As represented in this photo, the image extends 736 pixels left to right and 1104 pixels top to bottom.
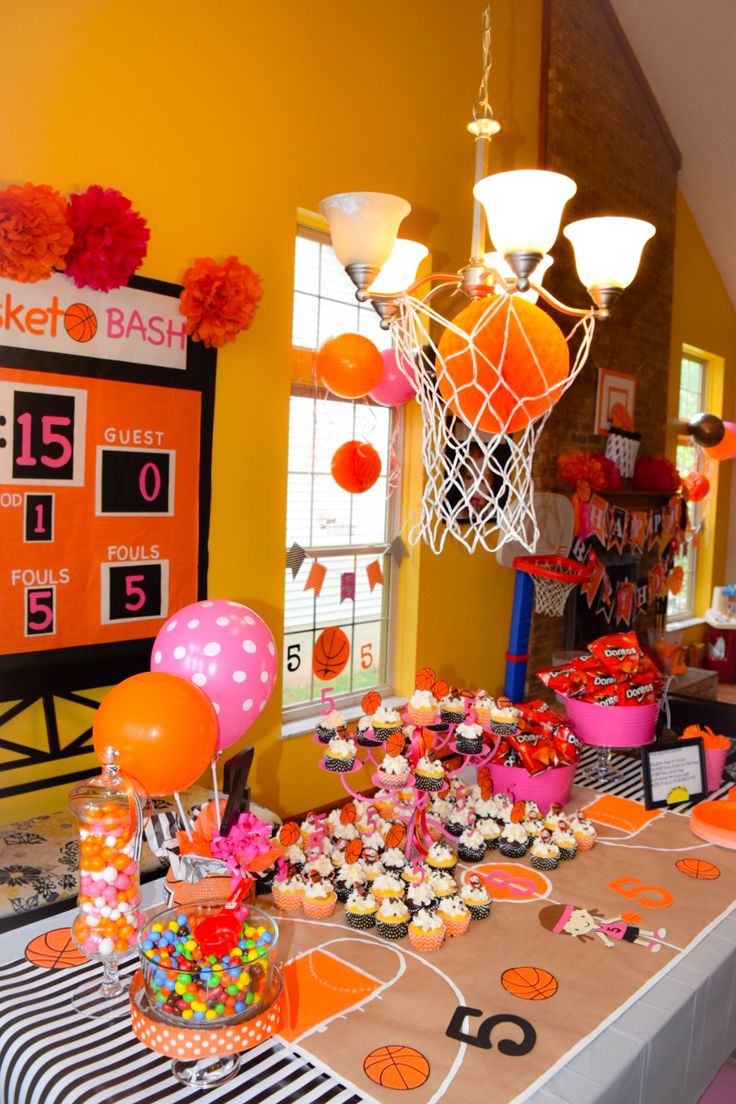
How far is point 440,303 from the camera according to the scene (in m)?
4.28

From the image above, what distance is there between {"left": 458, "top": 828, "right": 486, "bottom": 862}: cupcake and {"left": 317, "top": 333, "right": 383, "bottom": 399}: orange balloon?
2001 mm

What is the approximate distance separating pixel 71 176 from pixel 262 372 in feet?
3.19

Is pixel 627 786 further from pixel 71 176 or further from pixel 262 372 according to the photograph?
pixel 71 176

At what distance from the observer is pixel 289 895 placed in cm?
168

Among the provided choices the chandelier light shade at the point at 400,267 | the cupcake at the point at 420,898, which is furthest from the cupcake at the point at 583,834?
the chandelier light shade at the point at 400,267

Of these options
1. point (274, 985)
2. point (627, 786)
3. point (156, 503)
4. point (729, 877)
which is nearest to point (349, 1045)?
point (274, 985)

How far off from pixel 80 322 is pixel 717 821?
7.49 ft

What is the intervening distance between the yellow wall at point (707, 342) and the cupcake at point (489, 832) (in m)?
5.38

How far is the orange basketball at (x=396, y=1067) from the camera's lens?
1.21 m

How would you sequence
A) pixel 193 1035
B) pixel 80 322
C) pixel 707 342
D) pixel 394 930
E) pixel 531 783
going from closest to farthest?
pixel 193 1035, pixel 394 930, pixel 531 783, pixel 80 322, pixel 707 342

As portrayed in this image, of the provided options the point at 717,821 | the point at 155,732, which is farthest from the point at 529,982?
the point at 717,821

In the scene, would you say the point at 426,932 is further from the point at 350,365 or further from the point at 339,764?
the point at 350,365

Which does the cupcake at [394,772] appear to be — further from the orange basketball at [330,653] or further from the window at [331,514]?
the orange basketball at [330,653]

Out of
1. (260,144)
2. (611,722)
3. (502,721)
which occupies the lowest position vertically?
(611,722)
